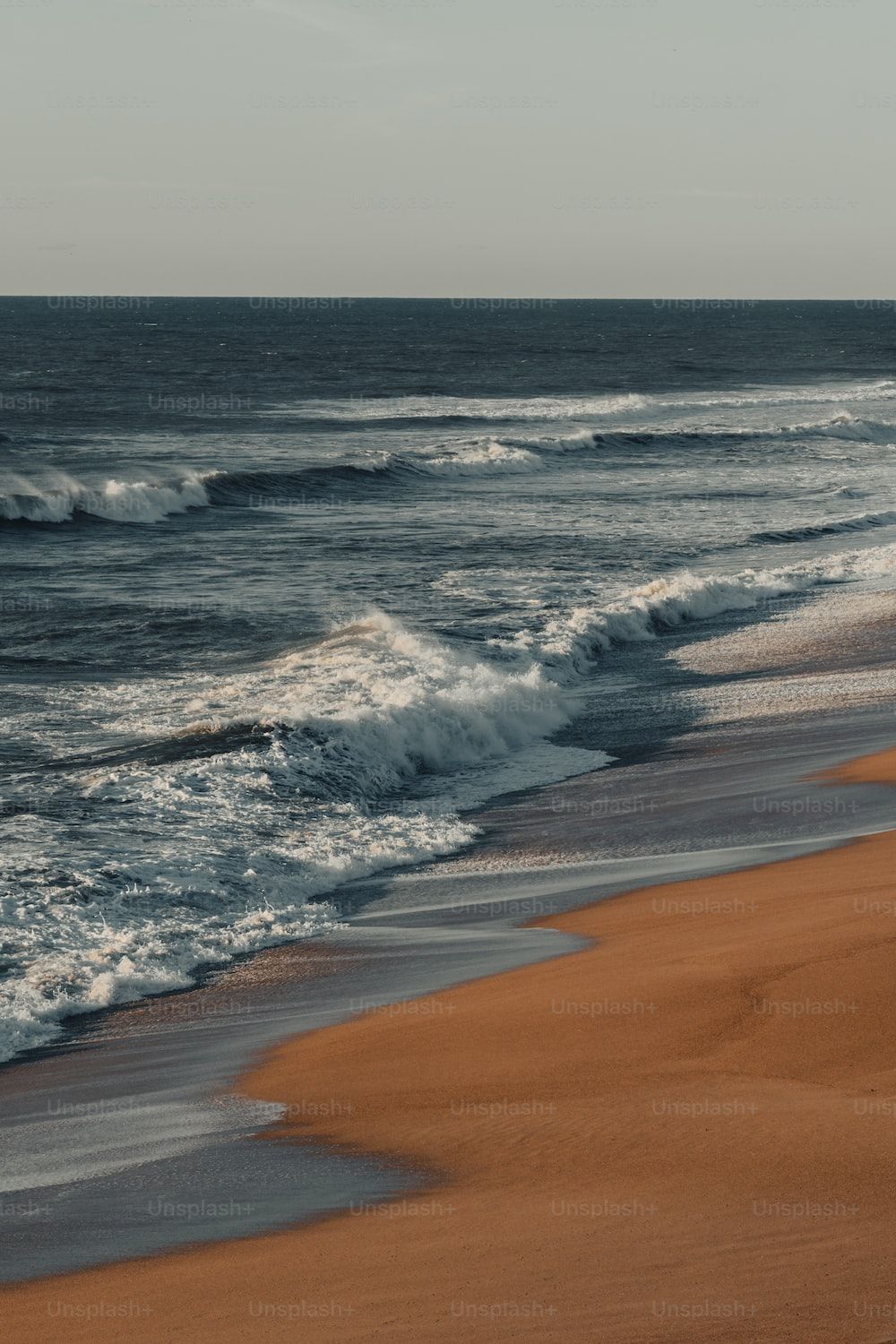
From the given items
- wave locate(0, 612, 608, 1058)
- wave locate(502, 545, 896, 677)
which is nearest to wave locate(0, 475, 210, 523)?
wave locate(502, 545, 896, 677)

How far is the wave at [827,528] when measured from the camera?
29438mm

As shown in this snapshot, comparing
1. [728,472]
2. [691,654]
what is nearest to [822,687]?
[691,654]

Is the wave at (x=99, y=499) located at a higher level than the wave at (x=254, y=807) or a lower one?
higher

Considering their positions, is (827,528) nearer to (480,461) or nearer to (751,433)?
(480,461)

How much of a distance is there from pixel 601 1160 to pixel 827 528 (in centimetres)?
2614

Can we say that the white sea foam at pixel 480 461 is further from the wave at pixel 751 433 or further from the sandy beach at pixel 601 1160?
the sandy beach at pixel 601 1160

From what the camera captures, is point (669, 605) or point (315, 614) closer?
point (315, 614)

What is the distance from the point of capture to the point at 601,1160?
5.99 meters

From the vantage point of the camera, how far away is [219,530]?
3167cm

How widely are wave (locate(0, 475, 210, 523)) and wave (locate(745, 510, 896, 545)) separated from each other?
13.9m

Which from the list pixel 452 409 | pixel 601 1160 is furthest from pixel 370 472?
pixel 601 1160

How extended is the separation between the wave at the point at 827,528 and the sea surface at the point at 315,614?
0.13m

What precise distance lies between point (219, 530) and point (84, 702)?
1590 centimetres

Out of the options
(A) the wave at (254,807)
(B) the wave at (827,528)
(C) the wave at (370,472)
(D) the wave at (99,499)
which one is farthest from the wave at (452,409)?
(A) the wave at (254,807)
